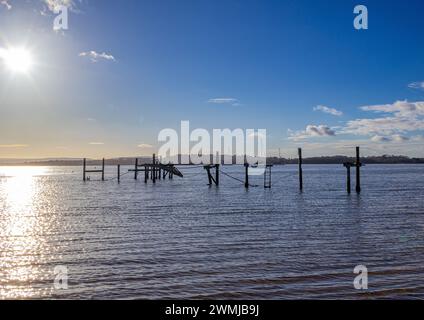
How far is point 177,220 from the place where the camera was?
2306cm

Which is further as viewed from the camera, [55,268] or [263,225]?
[263,225]

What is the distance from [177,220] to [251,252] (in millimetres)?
9637

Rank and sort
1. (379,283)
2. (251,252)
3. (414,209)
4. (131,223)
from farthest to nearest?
(414,209)
(131,223)
(251,252)
(379,283)
